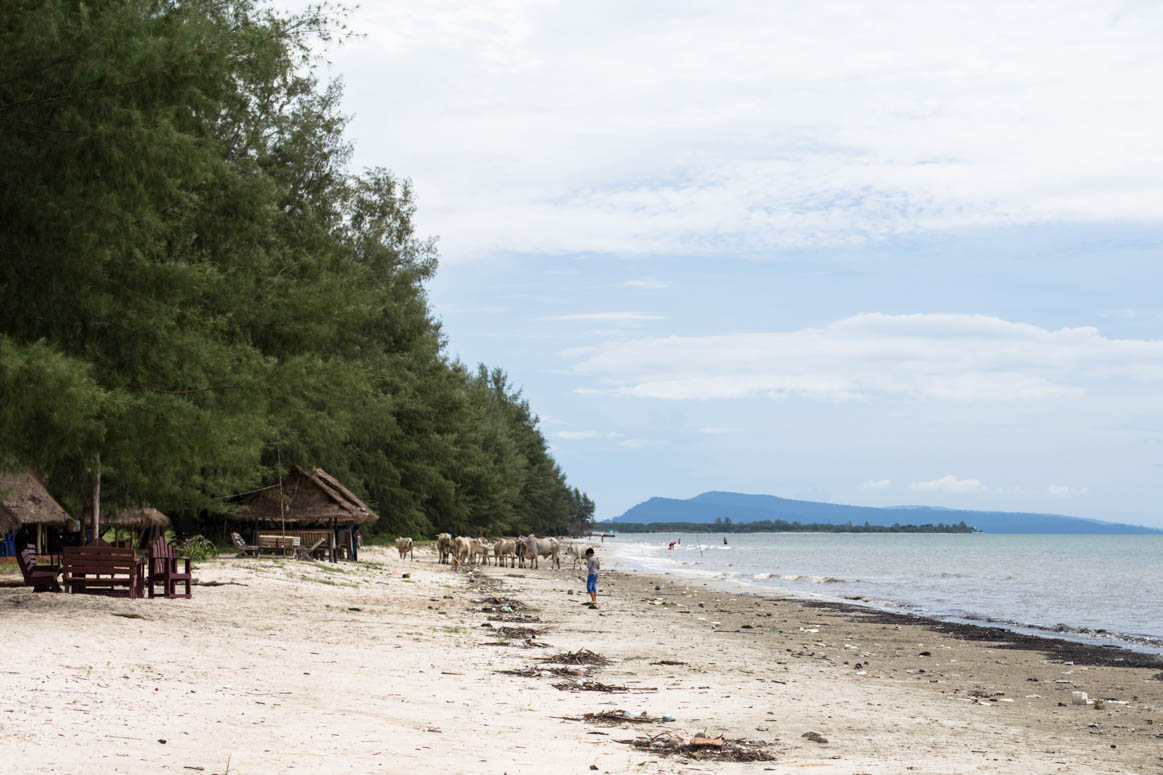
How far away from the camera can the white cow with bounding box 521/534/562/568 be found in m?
48.1

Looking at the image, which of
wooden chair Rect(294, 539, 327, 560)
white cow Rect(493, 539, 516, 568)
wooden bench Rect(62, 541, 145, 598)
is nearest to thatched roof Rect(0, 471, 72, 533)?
wooden chair Rect(294, 539, 327, 560)

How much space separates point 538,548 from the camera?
161ft

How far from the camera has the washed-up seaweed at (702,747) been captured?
819cm

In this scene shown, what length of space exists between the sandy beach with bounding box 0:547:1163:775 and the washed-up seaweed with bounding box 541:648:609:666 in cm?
29

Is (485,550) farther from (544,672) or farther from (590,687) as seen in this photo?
(590,687)

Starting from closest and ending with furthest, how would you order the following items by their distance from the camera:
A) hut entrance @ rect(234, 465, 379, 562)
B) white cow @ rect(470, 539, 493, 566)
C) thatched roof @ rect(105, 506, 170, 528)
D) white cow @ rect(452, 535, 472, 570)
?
thatched roof @ rect(105, 506, 170, 528) → hut entrance @ rect(234, 465, 379, 562) → white cow @ rect(452, 535, 472, 570) → white cow @ rect(470, 539, 493, 566)

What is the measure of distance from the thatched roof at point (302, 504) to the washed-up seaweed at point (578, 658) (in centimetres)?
2116

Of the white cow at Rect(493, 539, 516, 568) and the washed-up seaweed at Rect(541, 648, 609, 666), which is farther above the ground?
the washed-up seaweed at Rect(541, 648, 609, 666)

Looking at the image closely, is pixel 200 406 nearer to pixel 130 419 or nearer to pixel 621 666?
pixel 130 419

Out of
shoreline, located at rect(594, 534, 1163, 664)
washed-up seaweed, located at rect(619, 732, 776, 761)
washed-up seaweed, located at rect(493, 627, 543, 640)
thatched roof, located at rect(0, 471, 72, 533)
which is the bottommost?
shoreline, located at rect(594, 534, 1163, 664)

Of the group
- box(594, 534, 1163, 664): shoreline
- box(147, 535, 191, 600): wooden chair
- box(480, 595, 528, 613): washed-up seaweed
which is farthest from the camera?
box(594, 534, 1163, 664): shoreline

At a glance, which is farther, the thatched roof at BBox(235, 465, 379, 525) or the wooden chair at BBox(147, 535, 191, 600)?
the thatched roof at BBox(235, 465, 379, 525)

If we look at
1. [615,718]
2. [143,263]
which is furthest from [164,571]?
[615,718]

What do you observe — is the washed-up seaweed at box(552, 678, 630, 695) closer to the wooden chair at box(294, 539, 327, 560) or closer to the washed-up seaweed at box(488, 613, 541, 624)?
the washed-up seaweed at box(488, 613, 541, 624)
